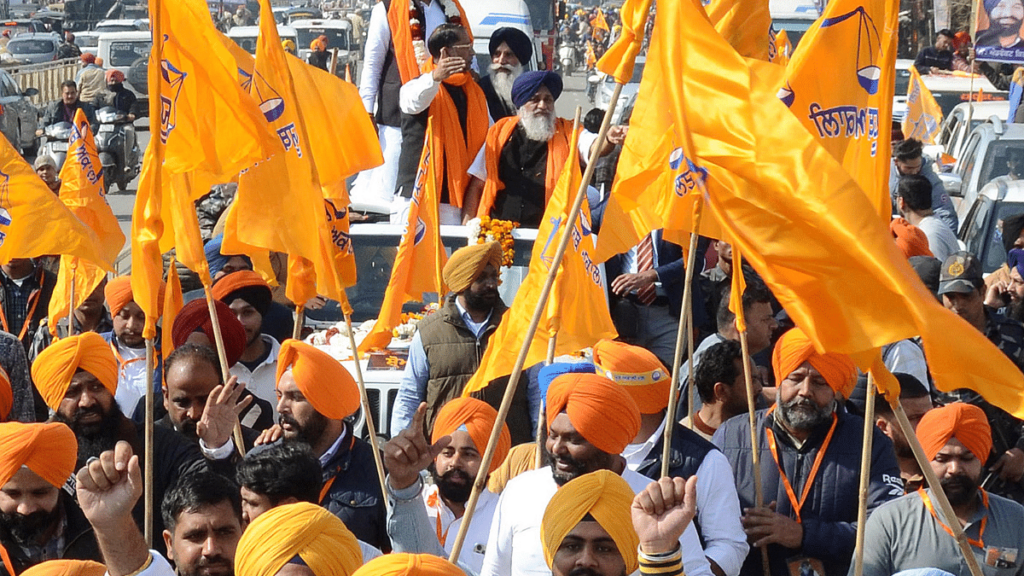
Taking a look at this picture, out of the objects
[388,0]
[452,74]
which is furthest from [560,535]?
[388,0]

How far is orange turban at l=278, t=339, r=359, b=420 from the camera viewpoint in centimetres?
596

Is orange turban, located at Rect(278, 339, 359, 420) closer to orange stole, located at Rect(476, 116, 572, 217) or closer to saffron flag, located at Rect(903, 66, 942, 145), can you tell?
orange stole, located at Rect(476, 116, 572, 217)

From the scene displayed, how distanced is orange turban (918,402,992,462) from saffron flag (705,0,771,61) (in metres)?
1.58

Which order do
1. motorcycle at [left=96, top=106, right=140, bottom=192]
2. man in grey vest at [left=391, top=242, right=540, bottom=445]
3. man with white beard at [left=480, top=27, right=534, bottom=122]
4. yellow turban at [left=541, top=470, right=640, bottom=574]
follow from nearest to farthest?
yellow turban at [left=541, top=470, right=640, bottom=574] < man in grey vest at [left=391, top=242, right=540, bottom=445] < man with white beard at [left=480, top=27, right=534, bottom=122] < motorcycle at [left=96, top=106, right=140, bottom=192]

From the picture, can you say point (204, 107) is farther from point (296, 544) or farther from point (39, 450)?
point (296, 544)

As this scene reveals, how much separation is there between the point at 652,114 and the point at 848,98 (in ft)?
2.47

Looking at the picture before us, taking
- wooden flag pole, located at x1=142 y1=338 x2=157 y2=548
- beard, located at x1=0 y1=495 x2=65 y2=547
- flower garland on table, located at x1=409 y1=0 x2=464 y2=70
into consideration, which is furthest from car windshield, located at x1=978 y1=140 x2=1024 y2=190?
beard, located at x1=0 y1=495 x2=65 y2=547

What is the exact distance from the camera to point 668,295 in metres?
8.38

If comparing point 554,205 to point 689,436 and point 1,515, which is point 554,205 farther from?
point 1,515

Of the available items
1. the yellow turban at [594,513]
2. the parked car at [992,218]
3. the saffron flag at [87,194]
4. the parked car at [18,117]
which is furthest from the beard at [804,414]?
the parked car at [18,117]

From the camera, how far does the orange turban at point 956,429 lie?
5.71m

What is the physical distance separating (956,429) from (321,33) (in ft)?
99.9

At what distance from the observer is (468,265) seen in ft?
23.4

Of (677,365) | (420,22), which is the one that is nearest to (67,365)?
(677,365)
